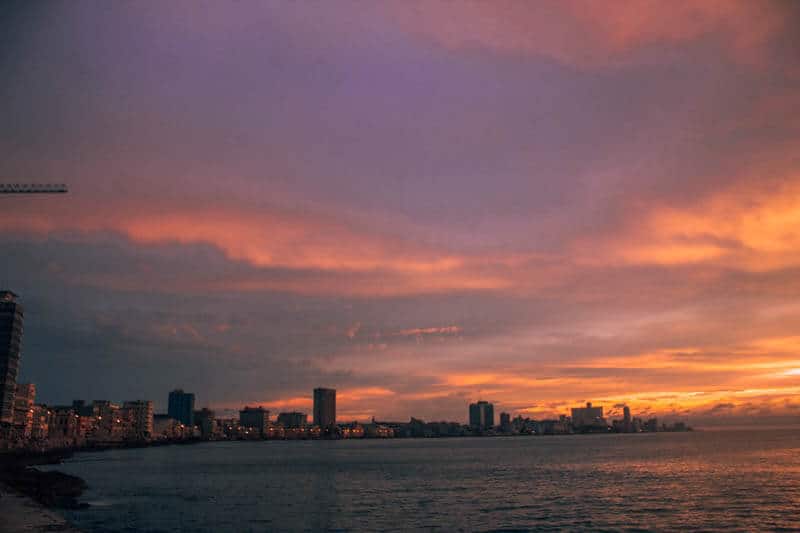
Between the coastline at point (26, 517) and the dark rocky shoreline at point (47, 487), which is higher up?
the coastline at point (26, 517)

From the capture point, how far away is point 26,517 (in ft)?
175

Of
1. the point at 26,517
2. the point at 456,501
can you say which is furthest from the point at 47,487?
the point at 456,501

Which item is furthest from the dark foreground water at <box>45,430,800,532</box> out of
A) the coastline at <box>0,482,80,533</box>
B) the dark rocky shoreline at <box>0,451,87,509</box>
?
the coastline at <box>0,482,80,533</box>

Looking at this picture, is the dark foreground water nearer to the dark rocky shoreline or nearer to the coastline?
the dark rocky shoreline

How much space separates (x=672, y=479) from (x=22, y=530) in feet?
317

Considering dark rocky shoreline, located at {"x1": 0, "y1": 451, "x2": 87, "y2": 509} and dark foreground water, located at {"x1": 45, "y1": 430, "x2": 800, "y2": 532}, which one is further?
dark rocky shoreline, located at {"x1": 0, "y1": 451, "x2": 87, "y2": 509}

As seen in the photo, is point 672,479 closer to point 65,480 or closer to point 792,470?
point 792,470

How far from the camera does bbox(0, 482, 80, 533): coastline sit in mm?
48125

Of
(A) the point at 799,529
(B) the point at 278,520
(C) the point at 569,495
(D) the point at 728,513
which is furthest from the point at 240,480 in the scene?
(A) the point at 799,529

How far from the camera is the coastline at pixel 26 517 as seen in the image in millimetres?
48125

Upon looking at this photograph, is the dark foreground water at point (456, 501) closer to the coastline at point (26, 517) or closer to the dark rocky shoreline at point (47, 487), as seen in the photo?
the dark rocky shoreline at point (47, 487)

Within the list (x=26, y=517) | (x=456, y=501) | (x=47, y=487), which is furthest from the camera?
(x=47, y=487)

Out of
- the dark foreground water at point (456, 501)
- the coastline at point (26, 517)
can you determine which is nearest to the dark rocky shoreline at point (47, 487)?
the dark foreground water at point (456, 501)

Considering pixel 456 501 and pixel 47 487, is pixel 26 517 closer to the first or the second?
pixel 47 487
